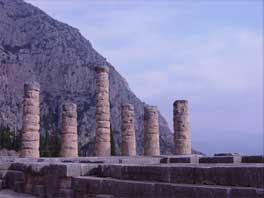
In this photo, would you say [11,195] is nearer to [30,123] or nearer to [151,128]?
[30,123]

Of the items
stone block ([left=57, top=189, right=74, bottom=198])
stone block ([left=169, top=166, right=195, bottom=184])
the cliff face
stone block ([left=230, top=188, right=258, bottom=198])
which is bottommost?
stone block ([left=57, top=189, right=74, bottom=198])

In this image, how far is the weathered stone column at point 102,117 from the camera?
24.4 metres

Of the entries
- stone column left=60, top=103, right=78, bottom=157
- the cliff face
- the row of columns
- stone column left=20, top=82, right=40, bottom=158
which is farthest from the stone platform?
the cliff face

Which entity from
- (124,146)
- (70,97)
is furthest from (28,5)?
(124,146)

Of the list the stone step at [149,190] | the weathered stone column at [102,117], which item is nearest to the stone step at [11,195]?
the stone step at [149,190]

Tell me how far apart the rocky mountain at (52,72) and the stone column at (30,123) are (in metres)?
35.4

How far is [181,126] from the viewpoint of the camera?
81.8ft

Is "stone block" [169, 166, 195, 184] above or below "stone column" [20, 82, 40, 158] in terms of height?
below

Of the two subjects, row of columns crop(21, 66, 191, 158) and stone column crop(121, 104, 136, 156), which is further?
stone column crop(121, 104, 136, 156)

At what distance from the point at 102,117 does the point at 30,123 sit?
4.46 m

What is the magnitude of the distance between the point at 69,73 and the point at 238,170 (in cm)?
6197

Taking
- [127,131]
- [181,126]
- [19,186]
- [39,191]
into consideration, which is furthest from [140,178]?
[127,131]

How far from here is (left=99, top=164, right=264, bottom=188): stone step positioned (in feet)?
21.0

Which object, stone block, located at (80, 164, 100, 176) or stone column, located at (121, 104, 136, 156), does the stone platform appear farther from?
stone column, located at (121, 104, 136, 156)
